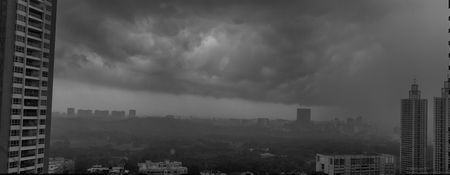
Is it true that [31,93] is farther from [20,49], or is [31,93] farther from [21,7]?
[21,7]

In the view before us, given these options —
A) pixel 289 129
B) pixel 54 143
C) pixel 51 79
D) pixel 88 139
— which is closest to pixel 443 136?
pixel 51 79

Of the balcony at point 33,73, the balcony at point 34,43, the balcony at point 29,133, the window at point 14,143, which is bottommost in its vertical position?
the window at point 14,143

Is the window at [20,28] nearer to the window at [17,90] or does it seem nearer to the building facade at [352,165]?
the window at [17,90]

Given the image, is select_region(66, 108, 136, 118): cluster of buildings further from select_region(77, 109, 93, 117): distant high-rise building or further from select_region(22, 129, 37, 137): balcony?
select_region(22, 129, 37, 137): balcony

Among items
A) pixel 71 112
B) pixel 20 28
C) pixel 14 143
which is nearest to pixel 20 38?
pixel 20 28

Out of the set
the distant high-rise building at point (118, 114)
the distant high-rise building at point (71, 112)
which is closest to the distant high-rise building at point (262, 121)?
the distant high-rise building at point (118, 114)
